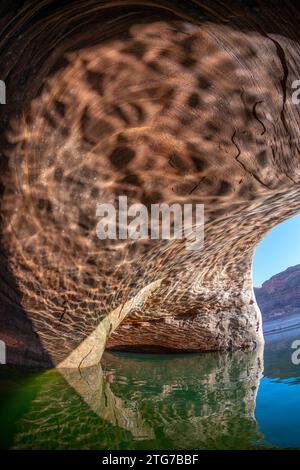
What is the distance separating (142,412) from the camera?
1654 mm

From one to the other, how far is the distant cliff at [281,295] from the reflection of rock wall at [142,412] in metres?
26.0

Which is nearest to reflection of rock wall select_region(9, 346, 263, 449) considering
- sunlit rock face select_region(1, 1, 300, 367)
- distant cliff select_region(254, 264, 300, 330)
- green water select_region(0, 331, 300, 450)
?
green water select_region(0, 331, 300, 450)

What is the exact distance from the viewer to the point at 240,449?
45.9 inches

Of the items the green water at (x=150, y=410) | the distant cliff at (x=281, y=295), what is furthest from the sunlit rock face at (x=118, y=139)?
the distant cliff at (x=281, y=295)

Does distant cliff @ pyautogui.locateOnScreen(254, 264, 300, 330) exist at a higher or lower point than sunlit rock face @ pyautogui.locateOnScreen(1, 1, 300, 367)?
higher

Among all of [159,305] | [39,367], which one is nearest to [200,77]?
[39,367]

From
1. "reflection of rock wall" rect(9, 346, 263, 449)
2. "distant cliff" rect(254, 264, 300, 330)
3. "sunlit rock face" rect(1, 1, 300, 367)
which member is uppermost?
"distant cliff" rect(254, 264, 300, 330)

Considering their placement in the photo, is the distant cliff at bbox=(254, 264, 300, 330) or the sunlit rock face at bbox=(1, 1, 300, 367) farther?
the distant cliff at bbox=(254, 264, 300, 330)

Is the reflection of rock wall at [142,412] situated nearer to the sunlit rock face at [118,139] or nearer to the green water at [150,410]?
the green water at [150,410]

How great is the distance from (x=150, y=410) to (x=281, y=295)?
32.1 m

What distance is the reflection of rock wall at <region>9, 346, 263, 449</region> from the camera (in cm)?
125

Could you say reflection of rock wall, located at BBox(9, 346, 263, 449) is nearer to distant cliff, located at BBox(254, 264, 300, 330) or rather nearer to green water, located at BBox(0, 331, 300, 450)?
green water, located at BBox(0, 331, 300, 450)

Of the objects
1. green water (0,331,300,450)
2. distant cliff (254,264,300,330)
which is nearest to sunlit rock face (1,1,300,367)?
green water (0,331,300,450)

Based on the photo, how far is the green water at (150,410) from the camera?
1.25 m
